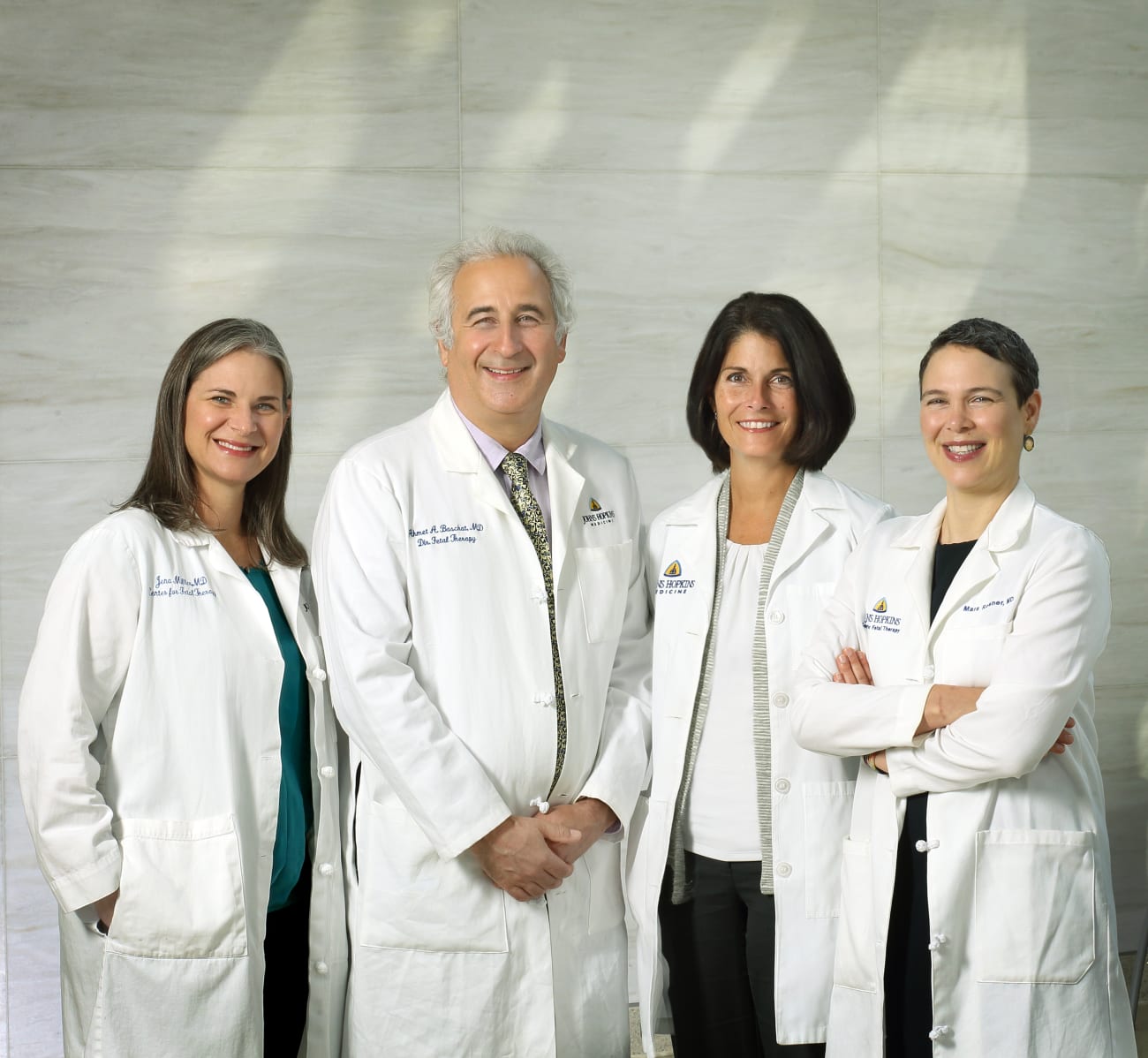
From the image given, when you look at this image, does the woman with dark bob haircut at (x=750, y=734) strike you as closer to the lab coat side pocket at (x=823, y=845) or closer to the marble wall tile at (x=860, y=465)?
the lab coat side pocket at (x=823, y=845)

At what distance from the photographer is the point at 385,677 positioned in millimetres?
2105

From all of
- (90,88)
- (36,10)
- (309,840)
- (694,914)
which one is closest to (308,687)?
(309,840)

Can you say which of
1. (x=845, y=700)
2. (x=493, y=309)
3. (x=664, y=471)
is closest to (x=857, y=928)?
(x=845, y=700)

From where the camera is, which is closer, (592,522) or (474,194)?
(592,522)

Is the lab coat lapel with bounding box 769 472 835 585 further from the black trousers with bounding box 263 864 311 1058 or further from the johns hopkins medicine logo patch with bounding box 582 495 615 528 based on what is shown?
the black trousers with bounding box 263 864 311 1058

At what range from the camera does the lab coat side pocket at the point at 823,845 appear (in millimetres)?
2168

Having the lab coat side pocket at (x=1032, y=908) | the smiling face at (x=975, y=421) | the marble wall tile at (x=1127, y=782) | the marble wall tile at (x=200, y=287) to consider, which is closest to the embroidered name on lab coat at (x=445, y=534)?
the smiling face at (x=975, y=421)

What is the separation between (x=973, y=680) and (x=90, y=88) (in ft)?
9.62

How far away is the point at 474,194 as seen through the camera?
11.8 ft

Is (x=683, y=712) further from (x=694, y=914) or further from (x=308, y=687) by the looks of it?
(x=308, y=687)

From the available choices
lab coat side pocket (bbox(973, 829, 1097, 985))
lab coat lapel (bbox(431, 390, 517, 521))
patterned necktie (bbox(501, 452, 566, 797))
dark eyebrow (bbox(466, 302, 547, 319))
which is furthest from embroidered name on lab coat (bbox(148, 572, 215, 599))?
lab coat side pocket (bbox(973, 829, 1097, 985))

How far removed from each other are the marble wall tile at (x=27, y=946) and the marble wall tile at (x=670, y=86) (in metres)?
2.37

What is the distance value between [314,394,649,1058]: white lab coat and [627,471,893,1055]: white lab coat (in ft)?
0.35

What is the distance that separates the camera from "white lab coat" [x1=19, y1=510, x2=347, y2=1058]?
6.76ft
